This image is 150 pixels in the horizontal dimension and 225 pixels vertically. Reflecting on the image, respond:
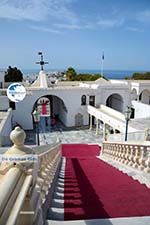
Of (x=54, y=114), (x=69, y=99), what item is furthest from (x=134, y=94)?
(x=54, y=114)

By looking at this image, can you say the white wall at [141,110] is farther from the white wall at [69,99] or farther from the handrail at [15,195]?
the handrail at [15,195]

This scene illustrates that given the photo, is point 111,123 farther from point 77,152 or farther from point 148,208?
point 148,208

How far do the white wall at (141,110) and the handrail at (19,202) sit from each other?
25544mm

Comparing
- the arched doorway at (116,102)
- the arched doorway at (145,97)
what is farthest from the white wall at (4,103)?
the arched doorway at (145,97)

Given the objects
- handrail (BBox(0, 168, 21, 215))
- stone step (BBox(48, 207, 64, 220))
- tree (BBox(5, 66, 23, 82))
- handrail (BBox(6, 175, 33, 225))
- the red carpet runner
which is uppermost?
tree (BBox(5, 66, 23, 82))

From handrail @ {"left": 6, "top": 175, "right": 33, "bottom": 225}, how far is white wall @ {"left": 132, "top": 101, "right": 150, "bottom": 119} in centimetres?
2554

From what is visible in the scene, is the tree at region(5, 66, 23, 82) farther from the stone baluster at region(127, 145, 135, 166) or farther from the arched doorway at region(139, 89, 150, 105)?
the stone baluster at region(127, 145, 135, 166)

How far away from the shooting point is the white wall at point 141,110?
2676 centimetres

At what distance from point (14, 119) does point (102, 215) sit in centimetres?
2670

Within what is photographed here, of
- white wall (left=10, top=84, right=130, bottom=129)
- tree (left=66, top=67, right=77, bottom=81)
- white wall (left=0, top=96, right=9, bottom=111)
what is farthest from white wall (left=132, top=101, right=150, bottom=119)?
tree (left=66, top=67, right=77, bottom=81)

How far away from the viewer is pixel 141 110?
28375mm

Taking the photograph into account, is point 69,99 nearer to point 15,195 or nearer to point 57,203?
point 57,203

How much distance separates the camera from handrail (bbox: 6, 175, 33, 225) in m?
1.38

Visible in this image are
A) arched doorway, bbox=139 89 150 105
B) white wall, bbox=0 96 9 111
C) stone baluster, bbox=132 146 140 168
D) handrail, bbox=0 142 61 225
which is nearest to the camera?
handrail, bbox=0 142 61 225
